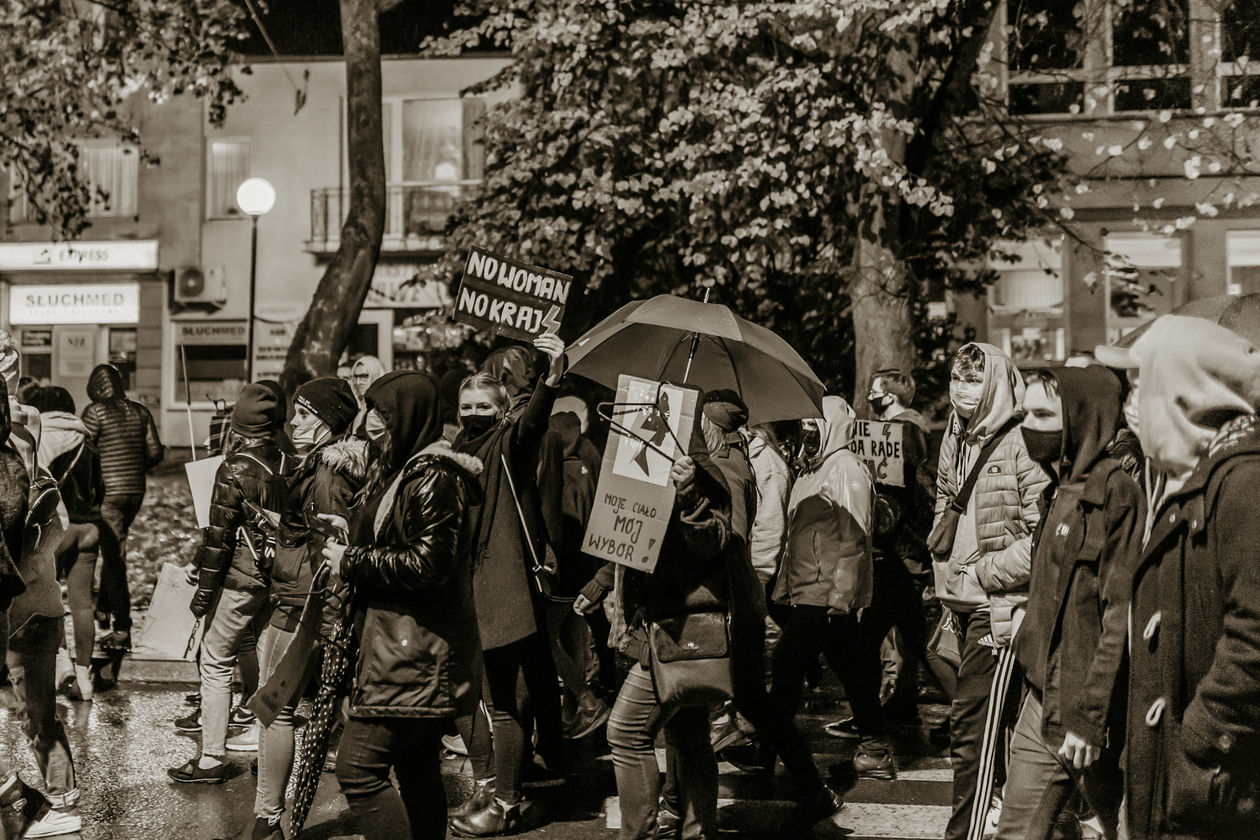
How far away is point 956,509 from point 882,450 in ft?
7.55

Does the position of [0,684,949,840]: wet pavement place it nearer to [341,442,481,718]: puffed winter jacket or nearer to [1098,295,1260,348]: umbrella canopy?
[341,442,481,718]: puffed winter jacket

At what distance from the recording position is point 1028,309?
19.8 m

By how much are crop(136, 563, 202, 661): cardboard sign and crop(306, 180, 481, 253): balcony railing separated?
59.1ft

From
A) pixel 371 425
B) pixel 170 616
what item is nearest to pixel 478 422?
pixel 371 425

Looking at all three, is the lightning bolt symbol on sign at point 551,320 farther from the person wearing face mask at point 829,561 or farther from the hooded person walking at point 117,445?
the hooded person walking at point 117,445

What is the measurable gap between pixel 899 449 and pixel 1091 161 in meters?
12.6

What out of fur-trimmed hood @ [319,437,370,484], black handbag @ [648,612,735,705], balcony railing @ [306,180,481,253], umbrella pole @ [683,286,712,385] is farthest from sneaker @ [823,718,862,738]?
balcony railing @ [306,180,481,253]

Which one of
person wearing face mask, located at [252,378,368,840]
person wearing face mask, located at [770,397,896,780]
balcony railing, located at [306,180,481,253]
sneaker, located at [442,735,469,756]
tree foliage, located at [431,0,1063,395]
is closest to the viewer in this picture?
person wearing face mask, located at [252,378,368,840]

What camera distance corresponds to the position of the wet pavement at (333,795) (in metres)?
6.14

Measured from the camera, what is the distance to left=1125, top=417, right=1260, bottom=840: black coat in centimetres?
294

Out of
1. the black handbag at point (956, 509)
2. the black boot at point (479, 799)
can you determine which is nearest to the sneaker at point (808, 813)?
the black handbag at point (956, 509)

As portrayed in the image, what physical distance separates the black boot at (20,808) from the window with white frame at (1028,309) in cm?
1600

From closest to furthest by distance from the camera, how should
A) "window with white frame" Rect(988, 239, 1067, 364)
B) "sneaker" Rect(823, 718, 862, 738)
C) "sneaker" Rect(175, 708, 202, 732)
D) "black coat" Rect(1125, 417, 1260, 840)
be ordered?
"black coat" Rect(1125, 417, 1260, 840), "sneaker" Rect(175, 708, 202, 732), "sneaker" Rect(823, 718, 862, 738), "window with white frame" Rect(988, 239, 1067, 364)

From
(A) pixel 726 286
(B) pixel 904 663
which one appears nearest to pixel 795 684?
(B) pixel 904 663
